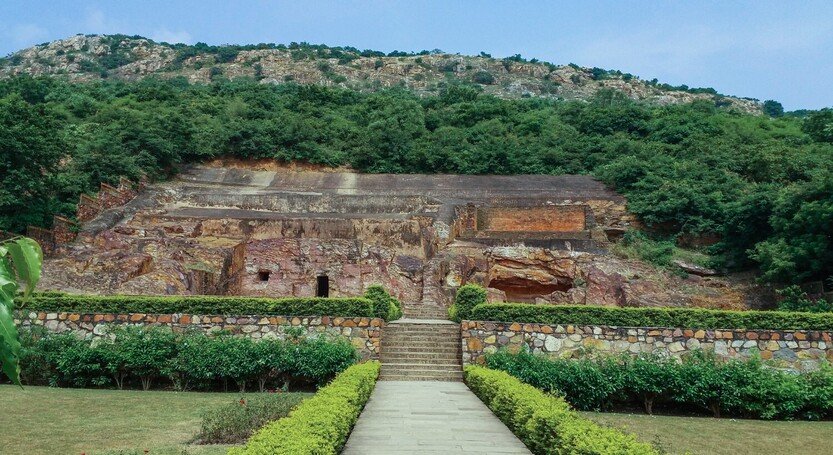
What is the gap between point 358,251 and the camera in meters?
19.9

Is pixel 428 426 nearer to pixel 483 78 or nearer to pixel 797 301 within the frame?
pixel 797 301

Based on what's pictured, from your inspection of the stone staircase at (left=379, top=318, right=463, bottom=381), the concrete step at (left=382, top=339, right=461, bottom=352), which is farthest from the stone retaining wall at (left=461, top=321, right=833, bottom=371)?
the concrete step at (left=382, top=339, right=461, bottom=352)

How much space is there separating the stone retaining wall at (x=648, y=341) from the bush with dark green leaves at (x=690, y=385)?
1.18 ft

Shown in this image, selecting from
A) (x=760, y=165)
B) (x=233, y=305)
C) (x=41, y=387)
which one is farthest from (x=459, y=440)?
(x=760, y=165)

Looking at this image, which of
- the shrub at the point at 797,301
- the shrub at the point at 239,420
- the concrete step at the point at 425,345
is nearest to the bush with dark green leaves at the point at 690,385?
the concrete step at the point at 425,345

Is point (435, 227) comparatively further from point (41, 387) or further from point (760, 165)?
point (760, 165)

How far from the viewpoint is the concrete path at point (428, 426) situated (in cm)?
621

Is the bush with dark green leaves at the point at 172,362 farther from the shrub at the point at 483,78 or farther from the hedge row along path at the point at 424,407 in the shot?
the shrub at the point at 483,78

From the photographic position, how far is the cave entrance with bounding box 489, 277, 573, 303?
20828 mm

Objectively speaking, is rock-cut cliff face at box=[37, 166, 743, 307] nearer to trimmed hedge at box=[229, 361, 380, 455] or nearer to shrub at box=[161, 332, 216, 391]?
shrub at box=[161, 332, 216, 391]

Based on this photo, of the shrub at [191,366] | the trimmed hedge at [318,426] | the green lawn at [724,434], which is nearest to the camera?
the trimmed hedge at [318,426]

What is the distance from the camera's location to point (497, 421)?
7.82m

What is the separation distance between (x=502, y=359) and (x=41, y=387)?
7.45 m

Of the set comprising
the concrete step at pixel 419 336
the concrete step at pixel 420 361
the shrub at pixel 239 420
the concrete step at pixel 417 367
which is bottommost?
the concrete step at pixel 417 367
